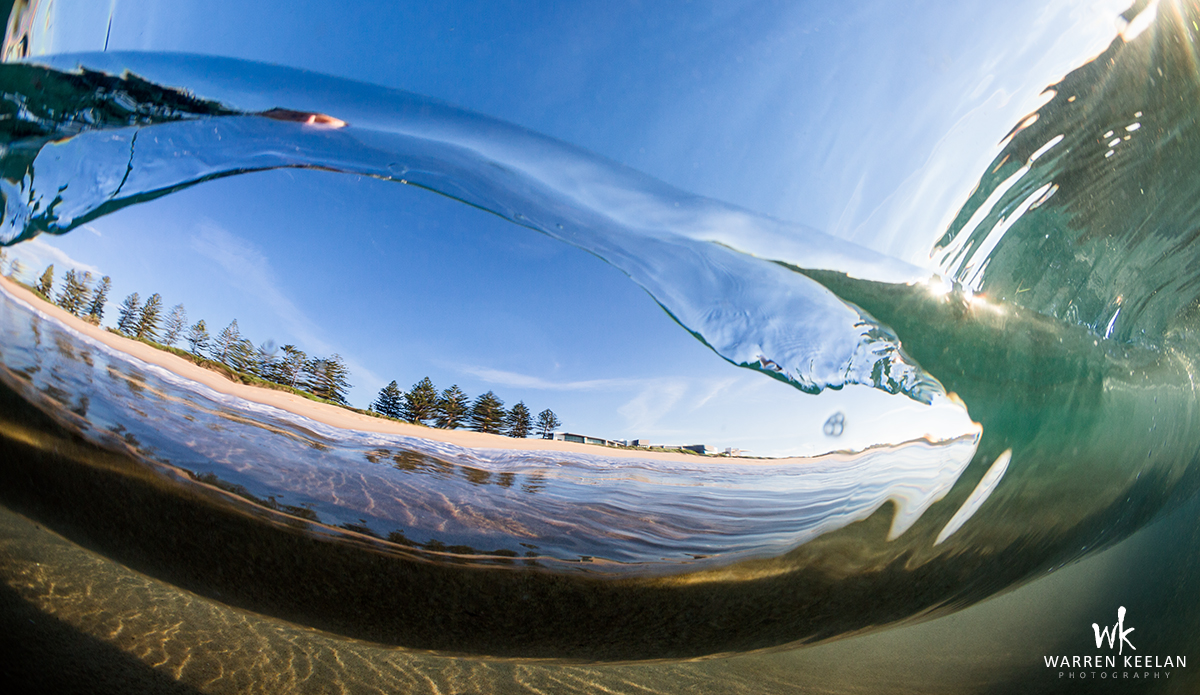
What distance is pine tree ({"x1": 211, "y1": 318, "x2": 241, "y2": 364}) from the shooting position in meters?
0.21

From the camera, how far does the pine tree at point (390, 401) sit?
0.70ft

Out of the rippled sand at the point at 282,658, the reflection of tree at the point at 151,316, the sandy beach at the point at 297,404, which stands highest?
the reflection of tree at the point at 151,316

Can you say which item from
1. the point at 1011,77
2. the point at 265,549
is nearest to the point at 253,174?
the point at 265,549

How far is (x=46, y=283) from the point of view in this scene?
0.76 ft

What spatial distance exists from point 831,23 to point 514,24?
0.13 meters

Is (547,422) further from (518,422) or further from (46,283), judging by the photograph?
(46,283)

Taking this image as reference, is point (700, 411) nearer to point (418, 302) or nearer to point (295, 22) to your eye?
point (418, 302)

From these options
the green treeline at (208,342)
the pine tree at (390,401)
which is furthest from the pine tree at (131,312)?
the pine tree at (390,401)

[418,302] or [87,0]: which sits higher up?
[87,0]

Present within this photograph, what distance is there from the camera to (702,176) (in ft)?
0.78

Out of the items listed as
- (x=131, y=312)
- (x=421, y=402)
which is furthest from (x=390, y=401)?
(x=131, y=312)

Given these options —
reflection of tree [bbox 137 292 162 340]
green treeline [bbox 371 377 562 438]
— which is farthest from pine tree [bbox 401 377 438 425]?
reflection of tree [bbox 137 292 162 340]

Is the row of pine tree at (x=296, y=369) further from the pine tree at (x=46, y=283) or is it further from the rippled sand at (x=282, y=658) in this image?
the rippled sand at (x=282, y=658)

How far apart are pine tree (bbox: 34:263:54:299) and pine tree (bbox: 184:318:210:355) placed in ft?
0.22
